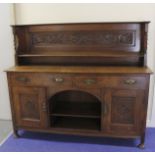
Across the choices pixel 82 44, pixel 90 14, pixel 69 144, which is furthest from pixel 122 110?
pixel 90 14

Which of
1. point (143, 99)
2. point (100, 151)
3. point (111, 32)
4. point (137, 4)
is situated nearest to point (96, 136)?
point (100, 151)

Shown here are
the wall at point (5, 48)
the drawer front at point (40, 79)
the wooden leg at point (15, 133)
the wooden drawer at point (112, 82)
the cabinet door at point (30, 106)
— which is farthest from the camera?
the wall at point (5, 48)

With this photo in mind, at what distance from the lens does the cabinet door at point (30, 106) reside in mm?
2119

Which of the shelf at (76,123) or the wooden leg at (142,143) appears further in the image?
the shelf at (76,123)

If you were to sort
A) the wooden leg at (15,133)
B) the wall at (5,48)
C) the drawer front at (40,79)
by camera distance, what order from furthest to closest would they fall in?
the wall at (5,48), the wooden leg at (15,133), the drawer front at (40,79)

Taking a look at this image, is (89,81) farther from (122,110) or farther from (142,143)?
(142,143)

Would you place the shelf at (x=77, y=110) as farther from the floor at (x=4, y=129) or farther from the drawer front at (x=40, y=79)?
the floor at (x=4, y=129)

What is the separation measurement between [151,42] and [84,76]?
0.92m

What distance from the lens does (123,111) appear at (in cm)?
203

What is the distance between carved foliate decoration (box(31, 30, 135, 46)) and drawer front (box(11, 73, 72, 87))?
0.50 meters

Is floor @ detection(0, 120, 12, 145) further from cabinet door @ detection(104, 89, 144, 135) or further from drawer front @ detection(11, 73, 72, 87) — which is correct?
cabinet door @ detection(104, 89, 144, 135)

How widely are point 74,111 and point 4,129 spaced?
0.98 meters

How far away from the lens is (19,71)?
206cm

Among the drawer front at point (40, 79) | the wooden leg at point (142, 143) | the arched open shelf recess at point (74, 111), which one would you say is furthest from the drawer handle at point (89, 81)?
the wooden leg at point (142, 143)
